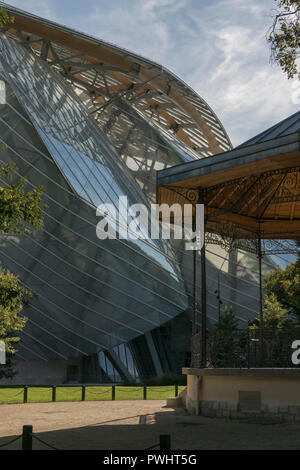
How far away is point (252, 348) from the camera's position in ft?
53.1

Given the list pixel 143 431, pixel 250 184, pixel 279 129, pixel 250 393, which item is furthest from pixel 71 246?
pixel 143 431

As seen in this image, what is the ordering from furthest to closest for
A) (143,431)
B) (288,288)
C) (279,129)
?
(288,288), (279,129), (143,431)

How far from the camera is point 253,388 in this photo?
15148 millimetres

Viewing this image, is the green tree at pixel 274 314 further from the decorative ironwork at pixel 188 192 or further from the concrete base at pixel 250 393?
the concrete base at pixel 250 393

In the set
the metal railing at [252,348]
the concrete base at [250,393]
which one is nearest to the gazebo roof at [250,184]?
the metal railing at [252,348]

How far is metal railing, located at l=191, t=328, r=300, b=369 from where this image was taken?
15.7 meters

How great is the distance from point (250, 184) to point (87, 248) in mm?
26048

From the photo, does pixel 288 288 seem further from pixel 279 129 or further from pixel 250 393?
pixel 250 393

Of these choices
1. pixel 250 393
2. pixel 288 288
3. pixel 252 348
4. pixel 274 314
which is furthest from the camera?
pixel 288 288

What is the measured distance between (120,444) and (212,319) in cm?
4353

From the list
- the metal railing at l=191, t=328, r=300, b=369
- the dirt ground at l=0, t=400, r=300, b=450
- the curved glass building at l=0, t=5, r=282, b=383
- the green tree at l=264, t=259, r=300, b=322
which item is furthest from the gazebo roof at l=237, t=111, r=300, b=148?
the curved glass building at l=0, t=5, r=282, b=383

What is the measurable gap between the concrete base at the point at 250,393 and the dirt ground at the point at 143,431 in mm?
393

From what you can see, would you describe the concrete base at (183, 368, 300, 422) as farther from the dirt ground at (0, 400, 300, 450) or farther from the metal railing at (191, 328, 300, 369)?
the metal railing at (191, 328, 300, 369)
